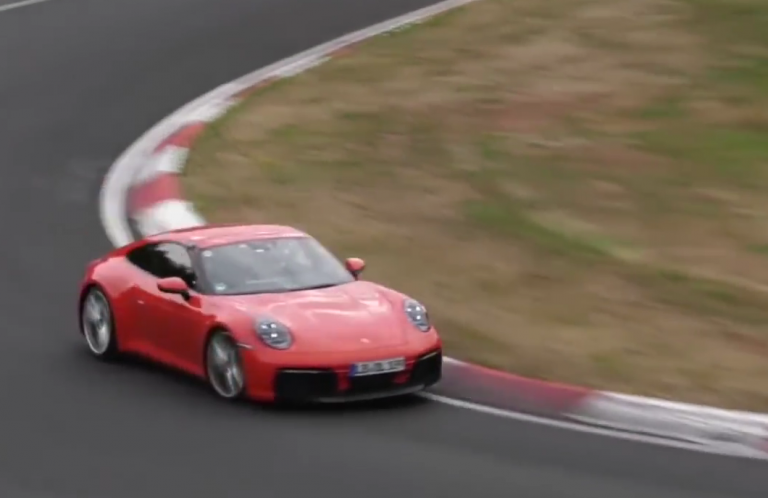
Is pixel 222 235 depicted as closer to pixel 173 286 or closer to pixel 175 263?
pixel 175 263

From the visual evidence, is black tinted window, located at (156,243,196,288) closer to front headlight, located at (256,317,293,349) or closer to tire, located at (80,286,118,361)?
tire, located at (80,286,118,361)

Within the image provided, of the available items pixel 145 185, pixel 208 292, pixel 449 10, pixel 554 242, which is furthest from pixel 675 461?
pixel 449 10

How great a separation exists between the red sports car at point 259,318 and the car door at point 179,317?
10mm

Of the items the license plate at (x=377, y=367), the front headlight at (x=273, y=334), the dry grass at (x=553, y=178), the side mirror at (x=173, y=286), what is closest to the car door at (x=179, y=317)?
the side mirror at (x=173, y=286)

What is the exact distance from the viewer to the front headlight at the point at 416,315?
39.5 ft

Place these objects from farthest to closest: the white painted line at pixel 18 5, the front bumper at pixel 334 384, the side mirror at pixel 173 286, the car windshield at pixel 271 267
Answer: the white painted line at pixel 18 5, the car windshield at pixel 271 267, the side mirror at pixel 173 286, the front bumper at pixel 334 384

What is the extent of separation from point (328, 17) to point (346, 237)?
10284mm

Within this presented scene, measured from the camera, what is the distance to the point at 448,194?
17297 millimetres

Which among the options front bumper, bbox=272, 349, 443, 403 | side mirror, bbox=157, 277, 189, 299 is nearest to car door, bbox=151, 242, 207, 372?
side mirror, bbox=157, 277, 189, 299

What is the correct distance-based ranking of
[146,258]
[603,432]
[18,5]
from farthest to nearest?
[18,5] < [146,258] < [603,432]

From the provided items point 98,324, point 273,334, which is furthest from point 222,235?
point 273,334

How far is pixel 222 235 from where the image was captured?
13.0 metres

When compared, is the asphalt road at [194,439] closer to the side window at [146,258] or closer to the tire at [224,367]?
the tire at [224,367]

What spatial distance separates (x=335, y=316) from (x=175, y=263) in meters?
1.59
